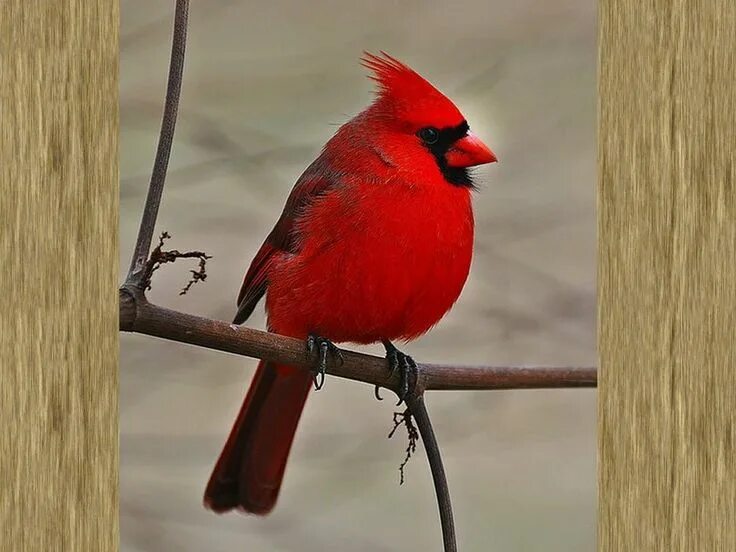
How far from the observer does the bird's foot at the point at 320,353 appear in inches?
58.9

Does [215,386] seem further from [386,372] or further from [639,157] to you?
[639,157]

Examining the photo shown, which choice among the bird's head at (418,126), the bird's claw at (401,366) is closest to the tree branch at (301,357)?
the bird's claw at (401,366)

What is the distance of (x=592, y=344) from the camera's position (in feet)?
4.87

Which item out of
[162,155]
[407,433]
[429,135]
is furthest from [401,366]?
[162,155]

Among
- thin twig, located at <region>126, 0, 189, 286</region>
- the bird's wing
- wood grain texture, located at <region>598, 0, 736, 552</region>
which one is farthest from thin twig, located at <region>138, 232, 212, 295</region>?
wood grain texture, located at <region>598, 0, 736, 552</region>

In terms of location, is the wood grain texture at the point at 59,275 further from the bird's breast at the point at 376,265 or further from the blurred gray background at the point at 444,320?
the bird's breast at the point at 376,265

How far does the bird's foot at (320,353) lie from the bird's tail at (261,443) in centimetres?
2

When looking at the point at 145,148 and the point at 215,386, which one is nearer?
the point at 145,148

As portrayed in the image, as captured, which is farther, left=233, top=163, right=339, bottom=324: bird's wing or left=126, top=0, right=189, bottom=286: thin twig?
left=233, top=163, right=339, bottom=324: bird's wing

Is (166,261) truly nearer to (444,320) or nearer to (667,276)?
(444,320)

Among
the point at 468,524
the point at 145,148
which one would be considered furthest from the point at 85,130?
the point at 468,524

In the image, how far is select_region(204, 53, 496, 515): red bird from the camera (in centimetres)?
149

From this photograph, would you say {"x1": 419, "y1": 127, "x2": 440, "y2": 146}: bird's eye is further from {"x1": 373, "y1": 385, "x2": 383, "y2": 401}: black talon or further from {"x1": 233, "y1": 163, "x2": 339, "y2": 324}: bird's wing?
{"x1": 373, "y1": 385, "x2": 383, "y2": 401}: black talon

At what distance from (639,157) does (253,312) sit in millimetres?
575
